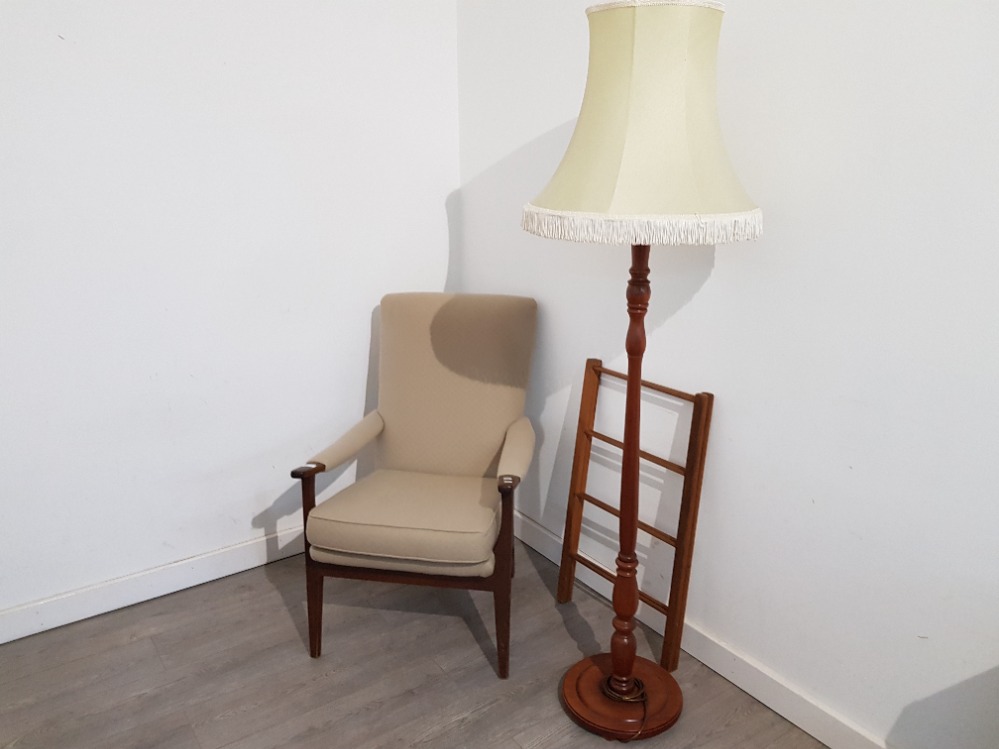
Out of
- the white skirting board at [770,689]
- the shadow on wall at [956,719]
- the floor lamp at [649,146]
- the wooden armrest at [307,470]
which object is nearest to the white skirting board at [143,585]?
the wooden armrest at [307,470]

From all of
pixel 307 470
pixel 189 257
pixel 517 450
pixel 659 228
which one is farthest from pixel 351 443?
pixel 659 228

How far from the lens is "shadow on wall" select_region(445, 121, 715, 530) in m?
2.11

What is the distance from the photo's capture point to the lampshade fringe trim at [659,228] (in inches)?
55.5

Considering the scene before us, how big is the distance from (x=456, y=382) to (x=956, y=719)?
1616 mm

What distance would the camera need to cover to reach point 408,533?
6.51ft

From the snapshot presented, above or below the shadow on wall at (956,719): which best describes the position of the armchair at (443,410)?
above

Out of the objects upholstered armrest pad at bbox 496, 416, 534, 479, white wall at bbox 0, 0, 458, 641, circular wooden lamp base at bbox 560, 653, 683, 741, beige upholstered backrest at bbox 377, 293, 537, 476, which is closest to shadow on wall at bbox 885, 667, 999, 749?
circular wooden lamp base at bbox 560, 653, 683, 741

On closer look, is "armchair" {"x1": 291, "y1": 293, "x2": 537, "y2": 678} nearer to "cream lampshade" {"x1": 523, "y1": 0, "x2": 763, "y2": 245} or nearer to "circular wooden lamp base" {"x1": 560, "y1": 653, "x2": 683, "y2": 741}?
"circular wooden lamp base" {"x1": 560, "y1": 653, "x2": 683, "y2": 741}

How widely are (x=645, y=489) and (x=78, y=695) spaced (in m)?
1.71

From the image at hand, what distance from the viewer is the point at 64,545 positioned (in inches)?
91.5

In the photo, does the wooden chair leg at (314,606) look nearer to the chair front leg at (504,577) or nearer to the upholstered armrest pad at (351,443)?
the upholstered armrest pad at (351,443)

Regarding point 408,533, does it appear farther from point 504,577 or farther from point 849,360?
point 849,360

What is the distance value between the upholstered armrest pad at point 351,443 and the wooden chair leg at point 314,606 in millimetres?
306

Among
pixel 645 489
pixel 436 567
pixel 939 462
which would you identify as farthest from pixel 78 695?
pixel 939 462
